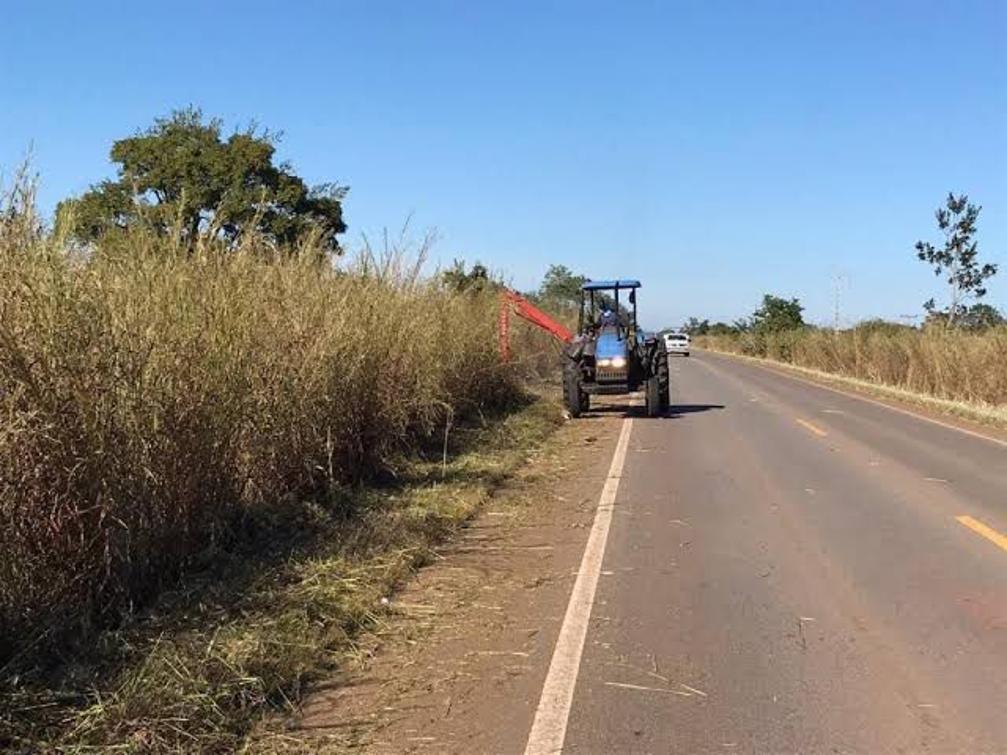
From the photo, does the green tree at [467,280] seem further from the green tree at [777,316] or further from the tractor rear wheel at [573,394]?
the green tree at [777,316]

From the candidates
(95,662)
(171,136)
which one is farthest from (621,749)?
(171,136)

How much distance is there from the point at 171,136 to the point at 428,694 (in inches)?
1451

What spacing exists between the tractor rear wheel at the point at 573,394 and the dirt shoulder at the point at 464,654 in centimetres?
1129

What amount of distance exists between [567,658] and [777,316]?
69606mm

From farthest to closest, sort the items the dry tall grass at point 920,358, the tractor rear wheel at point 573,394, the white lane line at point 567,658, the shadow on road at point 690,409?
1. the dry tall grass at point 920,358
2. the shadow on road at point 690,409
3. the tractor rear wheel at point 573,394
4. the white lane line at point 567,658

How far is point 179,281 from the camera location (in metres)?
6.82

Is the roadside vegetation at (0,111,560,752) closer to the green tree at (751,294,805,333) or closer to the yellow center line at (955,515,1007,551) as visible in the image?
the yellow center line at (955,515,1007,551)

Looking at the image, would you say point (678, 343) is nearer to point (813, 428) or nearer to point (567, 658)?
point (813, 428)

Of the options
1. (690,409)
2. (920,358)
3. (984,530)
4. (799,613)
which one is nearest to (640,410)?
(690,409)

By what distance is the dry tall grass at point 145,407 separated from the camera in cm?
512

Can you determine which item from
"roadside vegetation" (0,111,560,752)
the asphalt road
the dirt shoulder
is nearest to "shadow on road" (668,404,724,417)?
the asphalt road

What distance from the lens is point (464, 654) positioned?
5.77 metres

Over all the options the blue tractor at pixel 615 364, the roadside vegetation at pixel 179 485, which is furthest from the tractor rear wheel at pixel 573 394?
the roadside vegetation at pixel 179 485

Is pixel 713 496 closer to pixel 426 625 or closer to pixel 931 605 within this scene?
pixel 931 605
